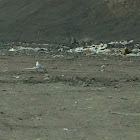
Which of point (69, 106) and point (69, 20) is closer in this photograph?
point (69, 106)

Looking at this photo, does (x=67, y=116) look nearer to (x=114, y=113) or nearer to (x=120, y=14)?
(x=114, y=113)

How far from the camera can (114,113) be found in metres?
9.84

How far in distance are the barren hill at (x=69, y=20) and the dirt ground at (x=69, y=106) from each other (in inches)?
1389

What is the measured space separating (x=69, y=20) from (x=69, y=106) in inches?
1911

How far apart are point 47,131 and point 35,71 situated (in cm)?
955

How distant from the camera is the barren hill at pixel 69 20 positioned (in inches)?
2144

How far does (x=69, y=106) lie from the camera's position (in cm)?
1057

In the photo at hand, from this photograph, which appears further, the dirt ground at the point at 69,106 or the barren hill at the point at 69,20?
the barren hill at the point at 69,20

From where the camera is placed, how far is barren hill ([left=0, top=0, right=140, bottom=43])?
54.5 metres

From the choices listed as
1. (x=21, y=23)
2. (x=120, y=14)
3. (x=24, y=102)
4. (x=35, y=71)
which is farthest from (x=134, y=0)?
(x=24, y=102)

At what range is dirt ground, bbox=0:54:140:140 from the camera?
8094 millimetres

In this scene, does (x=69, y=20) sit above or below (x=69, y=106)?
below

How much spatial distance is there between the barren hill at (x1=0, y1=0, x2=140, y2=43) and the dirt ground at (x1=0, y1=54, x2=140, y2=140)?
35.3m

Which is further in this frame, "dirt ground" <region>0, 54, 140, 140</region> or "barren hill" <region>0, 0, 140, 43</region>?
"barren hill" <region>0, 0, 140, 43</region>
